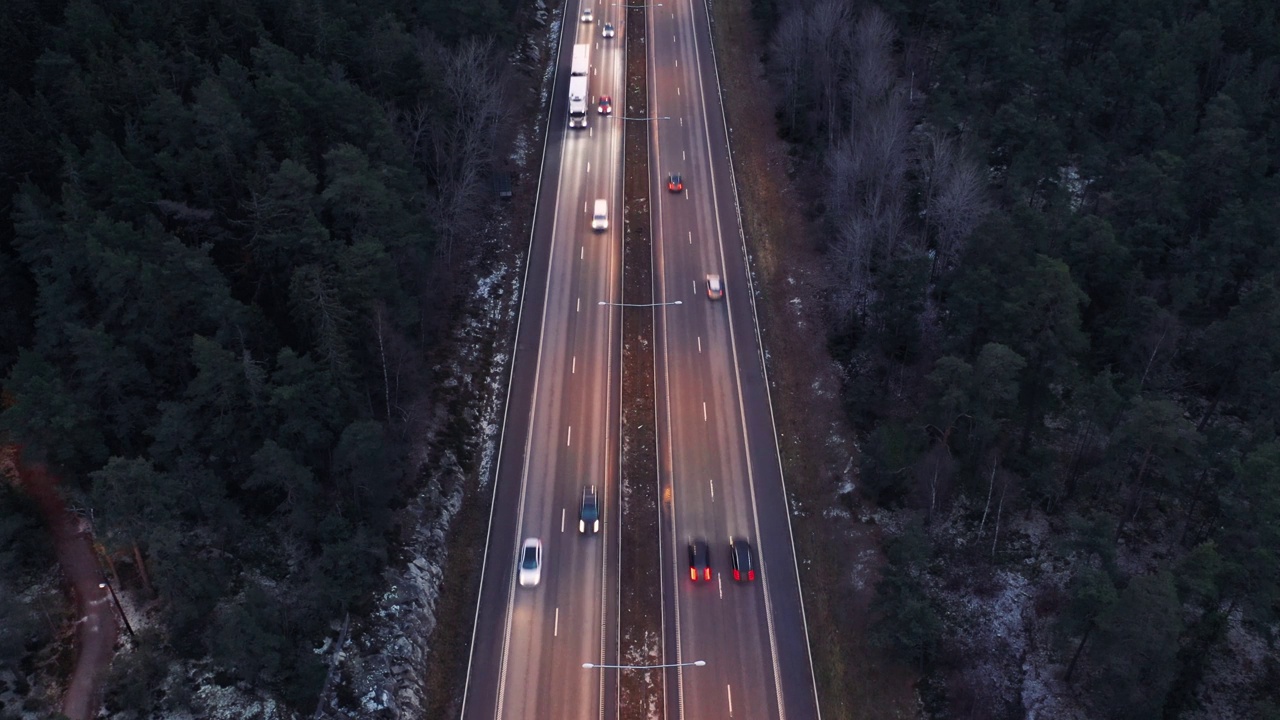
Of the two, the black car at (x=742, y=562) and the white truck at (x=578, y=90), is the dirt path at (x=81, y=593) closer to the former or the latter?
the black car at (x=742, y=562)

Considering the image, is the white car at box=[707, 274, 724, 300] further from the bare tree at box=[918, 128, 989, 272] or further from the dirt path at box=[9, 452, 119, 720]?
the dirt path at box=[9, 452, 119, 720]

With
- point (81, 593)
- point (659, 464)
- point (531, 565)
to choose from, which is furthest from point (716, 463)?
point (81, 593)

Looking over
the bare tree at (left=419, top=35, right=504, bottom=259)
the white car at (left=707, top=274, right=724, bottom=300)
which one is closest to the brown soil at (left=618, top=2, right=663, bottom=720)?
the white car at (left=707, top=274, right=724, bottom=300)

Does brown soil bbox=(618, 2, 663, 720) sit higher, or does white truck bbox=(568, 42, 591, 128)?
white truck bbox=(568, 42, 591, 128)

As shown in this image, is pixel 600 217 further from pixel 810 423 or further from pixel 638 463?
pixel 810 423

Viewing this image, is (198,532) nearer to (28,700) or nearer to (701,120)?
(28,700)

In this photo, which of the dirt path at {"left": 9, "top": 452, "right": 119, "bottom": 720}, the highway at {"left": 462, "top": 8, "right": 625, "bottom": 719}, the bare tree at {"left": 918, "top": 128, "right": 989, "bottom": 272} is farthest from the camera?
the bare tree at {"left": 918, "top": 128, "right": 989, "bottom": 272}
